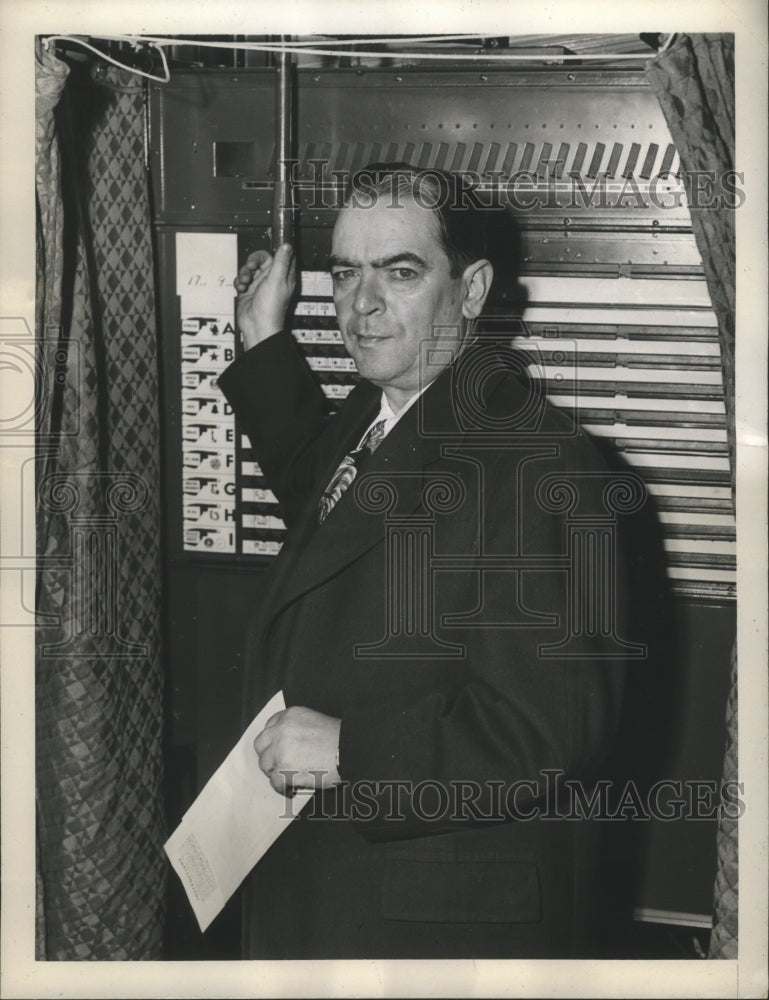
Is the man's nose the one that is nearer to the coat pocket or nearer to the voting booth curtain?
the voting booth curtain

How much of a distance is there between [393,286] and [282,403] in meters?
0.39

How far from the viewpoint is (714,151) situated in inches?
75.2

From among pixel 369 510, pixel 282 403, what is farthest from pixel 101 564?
pixel 369 510

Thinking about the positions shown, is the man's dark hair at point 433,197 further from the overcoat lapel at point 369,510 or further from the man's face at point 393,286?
the overcoat lapel at point 369,510

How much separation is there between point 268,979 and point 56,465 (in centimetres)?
99

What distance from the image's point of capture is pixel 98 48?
2184 millimetres

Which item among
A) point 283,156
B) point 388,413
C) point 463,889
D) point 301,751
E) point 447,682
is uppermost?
point 283,156

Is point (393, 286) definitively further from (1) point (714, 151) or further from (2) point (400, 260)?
(1) point (714, 151)

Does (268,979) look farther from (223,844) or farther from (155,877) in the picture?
(155,877)

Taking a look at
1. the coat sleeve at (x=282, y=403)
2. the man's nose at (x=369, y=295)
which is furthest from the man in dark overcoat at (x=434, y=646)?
the coat sleeve at (x=282, y=403)

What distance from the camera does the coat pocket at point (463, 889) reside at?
6.30 feet

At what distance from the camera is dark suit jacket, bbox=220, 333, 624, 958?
187 cm

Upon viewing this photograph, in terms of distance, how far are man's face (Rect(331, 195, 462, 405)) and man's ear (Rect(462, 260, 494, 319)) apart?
15mm

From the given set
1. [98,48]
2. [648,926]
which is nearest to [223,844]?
[648,926]
